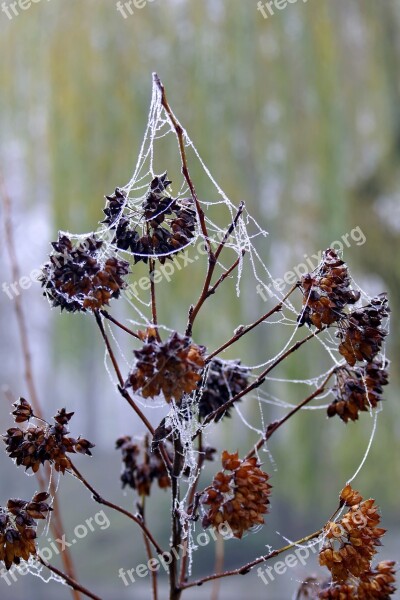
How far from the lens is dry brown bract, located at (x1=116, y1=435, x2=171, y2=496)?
64 cm

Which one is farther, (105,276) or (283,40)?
(283,40)

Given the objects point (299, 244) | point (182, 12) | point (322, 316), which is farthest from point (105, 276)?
point (182, 12)

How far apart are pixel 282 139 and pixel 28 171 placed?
40.0 inches

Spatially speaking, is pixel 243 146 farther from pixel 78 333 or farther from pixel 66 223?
pixel 78 333

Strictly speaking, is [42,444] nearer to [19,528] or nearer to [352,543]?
Result: [19,528]

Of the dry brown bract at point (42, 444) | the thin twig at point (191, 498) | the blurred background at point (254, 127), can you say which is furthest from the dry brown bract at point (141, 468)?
the blurred background at point (254, 127)

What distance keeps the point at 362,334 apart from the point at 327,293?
1.5 inches

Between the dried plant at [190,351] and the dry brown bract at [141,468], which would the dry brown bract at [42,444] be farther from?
the dry brown bract at [141,468]

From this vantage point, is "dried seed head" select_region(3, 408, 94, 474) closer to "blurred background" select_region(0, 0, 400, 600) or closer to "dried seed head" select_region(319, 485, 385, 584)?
"dried seed head" select_region(319, 485, 385, 584)

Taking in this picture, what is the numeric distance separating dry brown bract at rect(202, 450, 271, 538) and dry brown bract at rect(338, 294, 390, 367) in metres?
0.10

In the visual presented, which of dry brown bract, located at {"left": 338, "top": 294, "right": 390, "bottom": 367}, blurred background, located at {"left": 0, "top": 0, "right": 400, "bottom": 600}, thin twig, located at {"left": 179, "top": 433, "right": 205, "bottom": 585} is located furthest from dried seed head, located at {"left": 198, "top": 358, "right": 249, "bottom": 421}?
blurred background, located at {"left": 0, "top": 0, "right": 400, "bottom": 600}

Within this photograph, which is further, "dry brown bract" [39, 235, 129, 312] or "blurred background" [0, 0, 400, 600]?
"blurred background" [0, 0, 400, 600]

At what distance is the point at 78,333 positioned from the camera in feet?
9.06

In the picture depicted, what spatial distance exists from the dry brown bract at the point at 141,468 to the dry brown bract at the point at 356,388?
0.57ft
